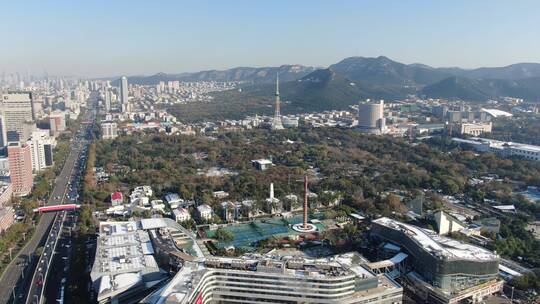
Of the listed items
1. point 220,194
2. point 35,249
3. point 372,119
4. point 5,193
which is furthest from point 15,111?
point 372,119

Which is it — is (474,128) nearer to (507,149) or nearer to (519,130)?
(519,130)

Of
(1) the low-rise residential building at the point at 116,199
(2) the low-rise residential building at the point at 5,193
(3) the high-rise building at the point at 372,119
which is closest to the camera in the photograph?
(2) the low-rise residential building at the point at 5,193

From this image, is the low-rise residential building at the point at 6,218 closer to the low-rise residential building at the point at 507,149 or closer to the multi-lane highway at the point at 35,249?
the multi-lane highway at the point at 35,249

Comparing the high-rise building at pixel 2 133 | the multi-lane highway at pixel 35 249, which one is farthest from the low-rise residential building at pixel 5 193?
the high-rise building at pixel 2 133

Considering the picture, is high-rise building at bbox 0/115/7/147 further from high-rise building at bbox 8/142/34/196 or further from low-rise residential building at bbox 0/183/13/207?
low-rise residential building at bbox 0/183/13/207

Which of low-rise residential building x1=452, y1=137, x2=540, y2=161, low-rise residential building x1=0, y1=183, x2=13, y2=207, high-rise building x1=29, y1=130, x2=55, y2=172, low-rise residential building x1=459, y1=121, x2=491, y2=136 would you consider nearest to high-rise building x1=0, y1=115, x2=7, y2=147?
high-rise building x1=29, y1=130, x2=55, y2=172

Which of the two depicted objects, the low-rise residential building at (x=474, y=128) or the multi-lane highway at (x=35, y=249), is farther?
the low-rise residential building at (x=474, y=128)

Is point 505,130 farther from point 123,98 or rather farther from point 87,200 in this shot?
point 123,98
